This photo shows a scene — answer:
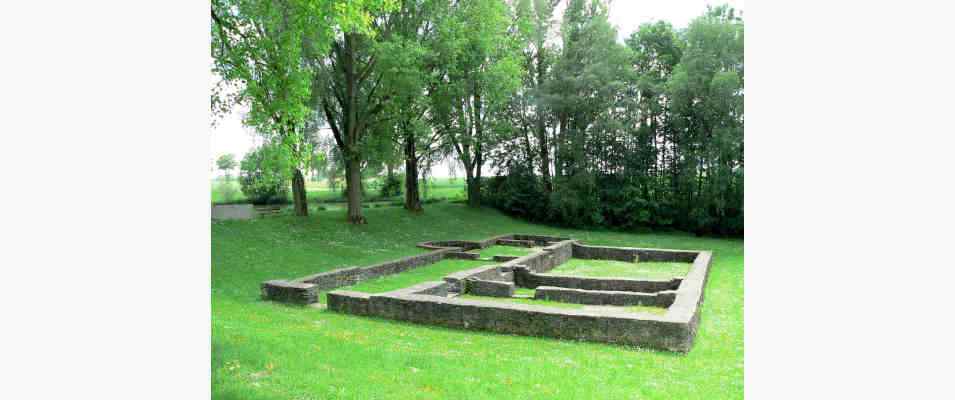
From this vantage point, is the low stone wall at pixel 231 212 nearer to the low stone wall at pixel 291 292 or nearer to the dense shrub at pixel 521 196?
the low stone wall at pixel 291 292

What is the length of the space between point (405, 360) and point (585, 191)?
23615 millimetres

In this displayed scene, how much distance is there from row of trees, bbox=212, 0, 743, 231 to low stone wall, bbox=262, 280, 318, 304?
6233 mm

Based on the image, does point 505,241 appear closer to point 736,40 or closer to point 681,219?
point 681,219

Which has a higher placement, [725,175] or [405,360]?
[725,175]

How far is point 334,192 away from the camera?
4038 cm

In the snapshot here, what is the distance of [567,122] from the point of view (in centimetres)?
2959

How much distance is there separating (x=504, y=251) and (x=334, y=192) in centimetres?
2289

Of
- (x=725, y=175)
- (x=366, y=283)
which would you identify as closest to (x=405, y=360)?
(x=366, y=283)

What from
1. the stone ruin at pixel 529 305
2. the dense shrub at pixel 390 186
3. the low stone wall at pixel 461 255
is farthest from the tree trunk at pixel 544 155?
the stone ruin at pixel 529 305

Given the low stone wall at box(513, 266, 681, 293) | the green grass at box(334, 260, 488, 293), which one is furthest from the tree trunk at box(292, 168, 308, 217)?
the low stone wall at box(513, 266, 681, 293)

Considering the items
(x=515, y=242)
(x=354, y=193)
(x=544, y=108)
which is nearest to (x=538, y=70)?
(x=544, y=108)

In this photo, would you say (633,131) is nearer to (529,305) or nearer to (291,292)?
(529,305)

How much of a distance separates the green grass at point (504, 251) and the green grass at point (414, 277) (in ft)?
6.04

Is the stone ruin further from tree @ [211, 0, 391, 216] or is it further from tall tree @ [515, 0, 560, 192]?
tall tree @ [515, 0, 560, 192]
